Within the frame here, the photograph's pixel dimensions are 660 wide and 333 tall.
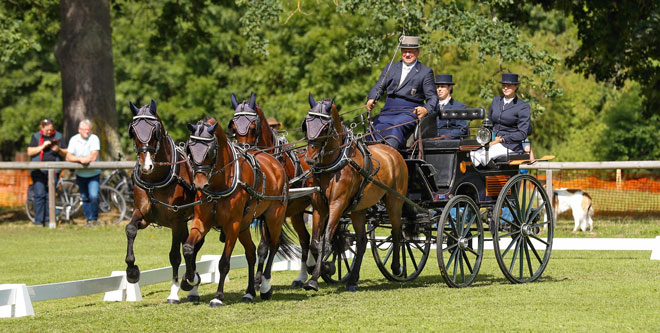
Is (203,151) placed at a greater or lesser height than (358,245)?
greater

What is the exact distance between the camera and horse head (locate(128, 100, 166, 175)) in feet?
34.1

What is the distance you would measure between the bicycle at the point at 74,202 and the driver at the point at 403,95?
11033 millimetres

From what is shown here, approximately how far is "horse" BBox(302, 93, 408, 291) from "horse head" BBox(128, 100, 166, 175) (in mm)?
1578

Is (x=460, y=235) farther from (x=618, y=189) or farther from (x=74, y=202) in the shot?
(x=74, y=202)

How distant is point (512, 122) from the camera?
1380 centimetres

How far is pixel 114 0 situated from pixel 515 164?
18170mm

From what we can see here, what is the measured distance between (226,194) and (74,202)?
13001 millimetres

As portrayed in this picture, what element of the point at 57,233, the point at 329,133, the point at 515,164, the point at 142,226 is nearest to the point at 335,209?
the point at 329,133

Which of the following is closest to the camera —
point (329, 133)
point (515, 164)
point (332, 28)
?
point (329, 133)

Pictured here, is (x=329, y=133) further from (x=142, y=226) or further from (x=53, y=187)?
(x=53, y=187)

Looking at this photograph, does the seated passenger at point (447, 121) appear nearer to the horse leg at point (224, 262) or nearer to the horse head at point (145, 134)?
the horse leg at point (224, 262)

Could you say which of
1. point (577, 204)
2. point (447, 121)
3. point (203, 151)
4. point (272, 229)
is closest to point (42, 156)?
point (577, 204)

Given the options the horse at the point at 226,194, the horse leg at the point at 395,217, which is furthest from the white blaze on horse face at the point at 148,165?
the horse leg at the point at 395,217

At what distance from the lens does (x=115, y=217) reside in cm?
2352
